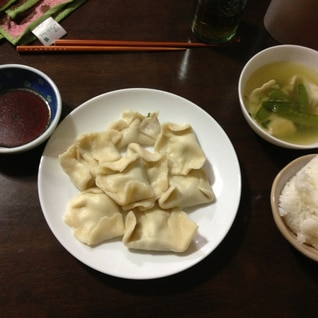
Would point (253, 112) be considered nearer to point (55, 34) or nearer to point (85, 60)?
point (85, 60)

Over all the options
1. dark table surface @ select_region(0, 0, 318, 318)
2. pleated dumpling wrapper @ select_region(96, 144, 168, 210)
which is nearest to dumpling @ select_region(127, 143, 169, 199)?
pleated dumpling wrapper @ select_region(96, 144, 168, 210)

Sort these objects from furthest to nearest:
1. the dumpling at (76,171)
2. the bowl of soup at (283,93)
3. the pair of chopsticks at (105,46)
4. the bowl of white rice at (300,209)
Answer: the pair of chopsticks at (105,46) → the bowl of soup at (283,93) → the dumpling at (76,171) → the bowl of white rice at (300,209)

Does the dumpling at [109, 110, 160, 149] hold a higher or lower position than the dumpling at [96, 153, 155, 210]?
higher

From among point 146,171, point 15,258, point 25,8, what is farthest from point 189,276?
point 25,8

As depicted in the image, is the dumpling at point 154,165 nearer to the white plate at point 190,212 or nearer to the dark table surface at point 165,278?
the white plate at point 190,212

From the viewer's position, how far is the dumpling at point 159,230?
1.01 meters


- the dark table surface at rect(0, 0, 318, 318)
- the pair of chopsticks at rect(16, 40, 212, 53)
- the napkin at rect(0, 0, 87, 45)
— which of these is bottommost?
the dark table surface at rect(0, 0, 318, 318)

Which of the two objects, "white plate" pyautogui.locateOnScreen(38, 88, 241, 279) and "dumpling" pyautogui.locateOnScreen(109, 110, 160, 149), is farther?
"dumpling" pyautogui.locateOnScreen(109, 110, 160, 149)

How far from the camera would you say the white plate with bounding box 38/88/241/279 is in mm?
991

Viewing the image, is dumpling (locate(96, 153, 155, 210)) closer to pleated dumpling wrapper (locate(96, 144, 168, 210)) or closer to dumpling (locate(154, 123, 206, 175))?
pleated dumpling wrapper (locate(96, 144, 168, 210))

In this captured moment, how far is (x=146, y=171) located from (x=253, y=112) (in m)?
0.42

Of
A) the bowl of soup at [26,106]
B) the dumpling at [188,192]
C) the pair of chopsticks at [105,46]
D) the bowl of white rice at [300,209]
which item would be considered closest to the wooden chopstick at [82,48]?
the pair of chopsticks at [105,46]

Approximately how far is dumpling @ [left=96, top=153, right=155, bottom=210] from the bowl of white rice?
1.19 feet

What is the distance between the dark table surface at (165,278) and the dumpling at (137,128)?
0.58 ft
